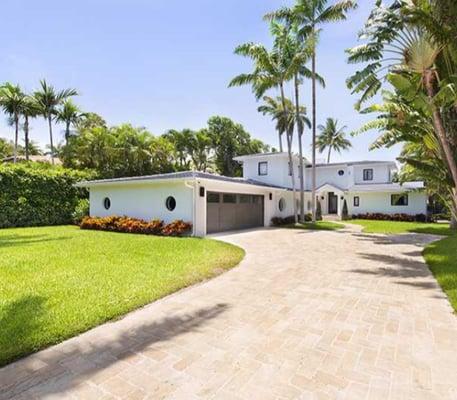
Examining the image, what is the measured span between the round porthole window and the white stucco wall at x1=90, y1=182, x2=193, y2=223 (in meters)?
0.16

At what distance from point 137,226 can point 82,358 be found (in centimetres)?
1227

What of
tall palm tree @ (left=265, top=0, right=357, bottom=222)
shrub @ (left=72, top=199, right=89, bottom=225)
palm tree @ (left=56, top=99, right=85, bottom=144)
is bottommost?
shrub @ (left=72, top=199, right=89, bottom=225)

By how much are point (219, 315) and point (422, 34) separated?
35.0 ft

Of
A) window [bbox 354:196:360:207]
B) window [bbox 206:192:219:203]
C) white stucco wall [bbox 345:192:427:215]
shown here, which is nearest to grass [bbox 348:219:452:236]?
A: white stucco wall [bbox 345:192:427:215]

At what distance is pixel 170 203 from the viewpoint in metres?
15.4

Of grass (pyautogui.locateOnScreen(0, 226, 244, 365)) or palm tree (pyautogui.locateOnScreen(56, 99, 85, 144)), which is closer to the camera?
grass (pyautogui.locateOnScreen(0, 226, 244, 365))

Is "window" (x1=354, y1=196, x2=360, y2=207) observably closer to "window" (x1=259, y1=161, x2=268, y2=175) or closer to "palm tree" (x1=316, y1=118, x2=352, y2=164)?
"window" (x1=259, y1=161, x2=268, y2=175)

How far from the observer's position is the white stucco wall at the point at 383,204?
2739cm

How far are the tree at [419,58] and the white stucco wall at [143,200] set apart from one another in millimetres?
9079

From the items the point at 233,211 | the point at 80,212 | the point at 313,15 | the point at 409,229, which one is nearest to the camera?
the point at 233,211

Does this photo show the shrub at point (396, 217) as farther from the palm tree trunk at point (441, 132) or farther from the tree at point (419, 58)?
the palm tree trunk at point (441, 132)

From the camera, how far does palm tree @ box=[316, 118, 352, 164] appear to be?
43031 millimetres

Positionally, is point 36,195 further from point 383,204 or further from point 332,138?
point 332,138

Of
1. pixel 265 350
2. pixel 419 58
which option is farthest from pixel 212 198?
pixel 265 350
